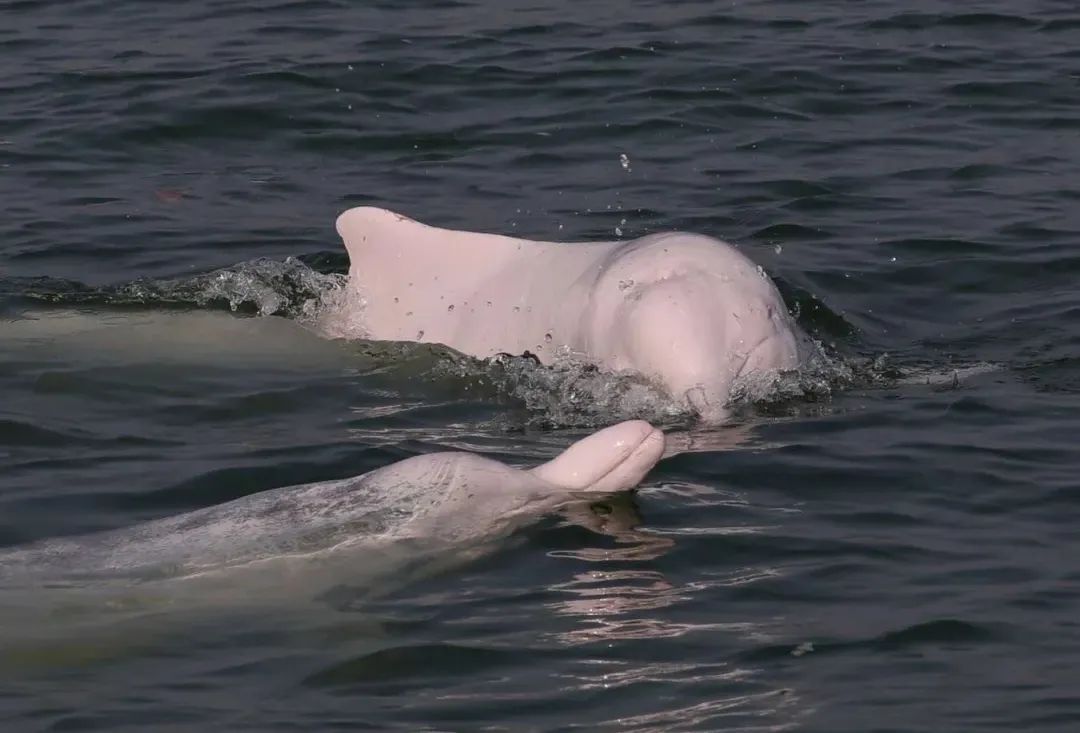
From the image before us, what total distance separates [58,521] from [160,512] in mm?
474

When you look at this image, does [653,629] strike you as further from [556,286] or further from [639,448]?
[556,286]

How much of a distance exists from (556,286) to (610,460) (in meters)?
3.19

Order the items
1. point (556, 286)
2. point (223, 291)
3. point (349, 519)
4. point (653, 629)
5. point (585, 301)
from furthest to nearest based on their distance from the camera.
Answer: point (223, 291) → point (556, 286) → point (585, 301) → point (349, 519) → point (653, 629)

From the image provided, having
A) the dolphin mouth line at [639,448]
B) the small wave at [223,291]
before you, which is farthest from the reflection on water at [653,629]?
the small wave at [223,291]

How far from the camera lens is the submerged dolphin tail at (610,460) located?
28.9 feet

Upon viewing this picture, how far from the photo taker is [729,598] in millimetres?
8320

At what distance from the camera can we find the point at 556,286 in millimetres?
11891

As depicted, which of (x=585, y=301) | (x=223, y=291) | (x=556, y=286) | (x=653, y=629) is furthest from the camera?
(x=223, y=291)

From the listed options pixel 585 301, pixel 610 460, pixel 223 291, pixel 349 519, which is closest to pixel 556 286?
pixel 585 301

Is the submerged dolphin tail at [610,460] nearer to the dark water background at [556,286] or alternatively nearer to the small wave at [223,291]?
the dark water background at [556,286]

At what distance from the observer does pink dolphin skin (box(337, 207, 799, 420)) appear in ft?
35.5

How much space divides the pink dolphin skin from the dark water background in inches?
15.8

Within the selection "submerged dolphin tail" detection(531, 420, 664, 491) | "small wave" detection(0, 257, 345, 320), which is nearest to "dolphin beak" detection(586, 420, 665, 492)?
"submerged dolphin tail" detection(531, 420, 664, 491)

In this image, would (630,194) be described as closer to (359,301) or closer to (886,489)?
(359,301)
